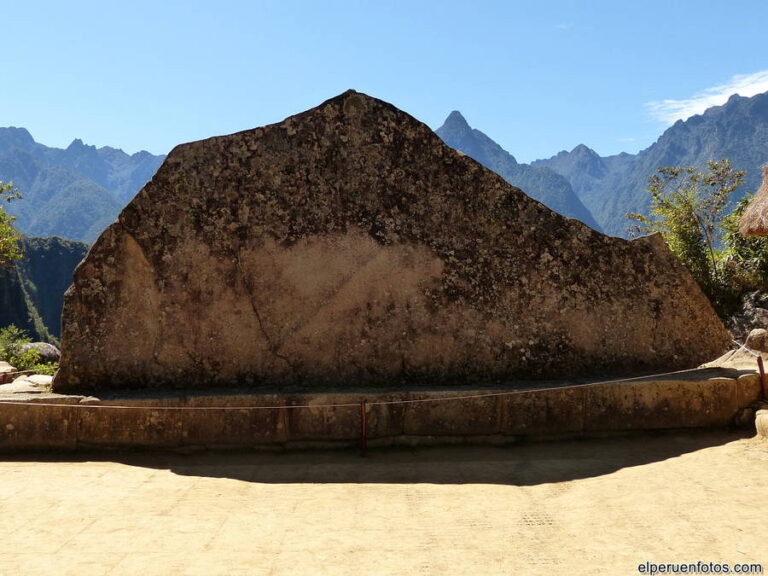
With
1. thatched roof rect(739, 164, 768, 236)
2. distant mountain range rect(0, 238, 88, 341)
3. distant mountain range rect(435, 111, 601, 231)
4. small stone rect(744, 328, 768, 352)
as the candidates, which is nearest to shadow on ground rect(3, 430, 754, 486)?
small stone rect(744, 328, 768, 352)

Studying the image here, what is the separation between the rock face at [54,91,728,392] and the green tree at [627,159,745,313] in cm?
843

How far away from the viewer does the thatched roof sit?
7.34 m

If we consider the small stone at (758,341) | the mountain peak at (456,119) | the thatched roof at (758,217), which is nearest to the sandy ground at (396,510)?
the small stone at (758,341)

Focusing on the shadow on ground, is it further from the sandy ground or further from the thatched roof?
the thatched roof

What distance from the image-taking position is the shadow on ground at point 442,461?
12.1ft

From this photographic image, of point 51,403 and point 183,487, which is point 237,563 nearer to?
point 183,487

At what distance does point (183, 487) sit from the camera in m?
3.46

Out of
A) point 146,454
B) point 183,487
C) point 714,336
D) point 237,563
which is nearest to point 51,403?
point 146,454

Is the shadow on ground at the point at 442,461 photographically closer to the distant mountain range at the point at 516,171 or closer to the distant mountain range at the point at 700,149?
the distant mountain range at the point at 700,149

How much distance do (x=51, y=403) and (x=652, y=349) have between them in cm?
424

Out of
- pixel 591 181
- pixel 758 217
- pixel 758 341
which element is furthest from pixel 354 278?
pixel 591 181

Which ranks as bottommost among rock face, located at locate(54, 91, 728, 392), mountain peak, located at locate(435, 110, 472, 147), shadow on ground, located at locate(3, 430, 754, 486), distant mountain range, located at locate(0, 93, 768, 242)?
shadow on ground, located at locate(3, 430, 754, 486)

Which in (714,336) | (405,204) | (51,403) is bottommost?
(51,403)

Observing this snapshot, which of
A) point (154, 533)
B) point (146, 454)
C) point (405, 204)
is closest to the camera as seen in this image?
point (154, 533)
